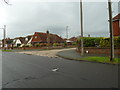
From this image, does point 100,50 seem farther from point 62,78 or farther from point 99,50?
point 62,78

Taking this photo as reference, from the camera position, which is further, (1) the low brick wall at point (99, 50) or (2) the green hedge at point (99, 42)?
(2) the green hedge at point (99, 42)

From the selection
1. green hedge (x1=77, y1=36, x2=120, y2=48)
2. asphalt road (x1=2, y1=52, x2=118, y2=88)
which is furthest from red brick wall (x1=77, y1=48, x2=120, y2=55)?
asphalt road (x1=2, y1=52, x2=118, y2=88)

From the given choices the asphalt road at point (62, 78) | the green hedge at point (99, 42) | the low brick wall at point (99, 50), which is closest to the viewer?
the asphalt road at point (62, 78)

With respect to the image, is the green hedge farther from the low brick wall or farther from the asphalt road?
the asphalt road

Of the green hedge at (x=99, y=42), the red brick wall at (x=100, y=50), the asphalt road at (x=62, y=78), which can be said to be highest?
the green hedge at (x=99, y=42)

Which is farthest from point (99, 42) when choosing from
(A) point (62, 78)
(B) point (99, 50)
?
(A) point (62, 78)

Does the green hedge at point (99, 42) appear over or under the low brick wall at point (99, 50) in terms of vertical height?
over

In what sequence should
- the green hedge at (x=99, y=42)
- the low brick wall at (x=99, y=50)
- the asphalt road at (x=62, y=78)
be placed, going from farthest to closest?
the green hedge at (x=99, y=42), the low brick wall at (x=99, y=50), the asphalt road at (x=62, y=78)

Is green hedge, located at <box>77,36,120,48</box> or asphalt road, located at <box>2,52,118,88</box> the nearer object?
asphalt road, located at <box>2,52,118,88</box>

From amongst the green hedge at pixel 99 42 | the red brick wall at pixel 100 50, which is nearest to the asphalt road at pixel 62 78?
the red brick wall at pixel 100 50

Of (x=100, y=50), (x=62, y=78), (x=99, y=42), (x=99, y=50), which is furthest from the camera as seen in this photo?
(x=99, y=42)

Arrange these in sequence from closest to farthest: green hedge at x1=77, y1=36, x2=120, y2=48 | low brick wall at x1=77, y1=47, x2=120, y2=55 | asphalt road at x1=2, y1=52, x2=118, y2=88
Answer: asphalt road at x1=2, y1=52, x2=118, y2=88
low brick wall at x1=77, y1=47, x2=120, y2=55
green hedge at x1=77, y1=36, x2=120, y2=48

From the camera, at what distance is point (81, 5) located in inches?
563

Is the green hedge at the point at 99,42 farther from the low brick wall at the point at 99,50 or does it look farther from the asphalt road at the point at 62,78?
the asphalt road at the point at 62,78
